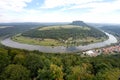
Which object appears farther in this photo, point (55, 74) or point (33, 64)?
point (33, 64)

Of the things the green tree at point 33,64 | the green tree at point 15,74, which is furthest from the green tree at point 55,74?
the green tree at point 33,64

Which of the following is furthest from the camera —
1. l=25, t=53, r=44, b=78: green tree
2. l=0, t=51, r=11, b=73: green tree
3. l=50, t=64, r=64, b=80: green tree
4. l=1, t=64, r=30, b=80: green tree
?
l=0, t=51, r=11, b=73: green tree

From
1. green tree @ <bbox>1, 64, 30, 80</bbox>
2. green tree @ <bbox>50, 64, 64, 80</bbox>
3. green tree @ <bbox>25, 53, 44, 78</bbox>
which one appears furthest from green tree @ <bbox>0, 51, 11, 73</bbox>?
green tree @ <bbox>50, 64, 64, 80</bbox>

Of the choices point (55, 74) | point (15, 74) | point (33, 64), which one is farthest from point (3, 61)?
point (55, 74)

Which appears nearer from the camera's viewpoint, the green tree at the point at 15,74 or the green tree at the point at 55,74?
the green tree at the point at 15,74

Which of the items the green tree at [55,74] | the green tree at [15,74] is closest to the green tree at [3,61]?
the green tree at [15,74]

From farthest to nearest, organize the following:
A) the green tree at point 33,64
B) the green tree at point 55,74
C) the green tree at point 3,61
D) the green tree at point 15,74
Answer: the green tree at point 3,61, the green tree at point 33,64, the green tree at point 55,74, the green tree at point 15,74

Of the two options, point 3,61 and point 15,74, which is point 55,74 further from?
point 3,61

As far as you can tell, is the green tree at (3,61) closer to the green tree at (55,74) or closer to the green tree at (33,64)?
the green tree at (33,64)

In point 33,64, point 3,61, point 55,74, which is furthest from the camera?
point 3,61

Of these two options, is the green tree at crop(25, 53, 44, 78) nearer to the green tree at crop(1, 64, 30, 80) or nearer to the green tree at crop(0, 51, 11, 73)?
the green tree at crop(1, 64, 30, 80)

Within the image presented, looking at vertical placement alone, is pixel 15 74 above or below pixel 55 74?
above

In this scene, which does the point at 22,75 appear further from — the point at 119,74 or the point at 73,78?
the point at 119,74

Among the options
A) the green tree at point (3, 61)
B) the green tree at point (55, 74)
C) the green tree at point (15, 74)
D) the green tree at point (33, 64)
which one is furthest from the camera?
the green tree at point (3, 61)
